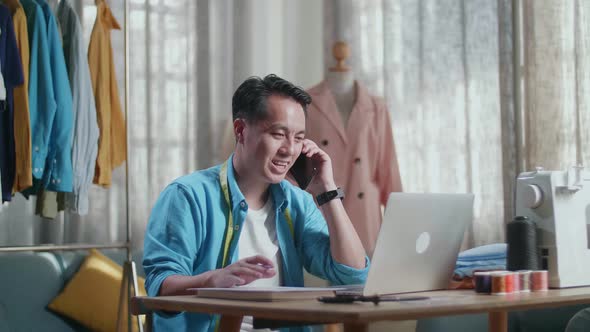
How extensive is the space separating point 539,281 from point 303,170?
27.1 inches

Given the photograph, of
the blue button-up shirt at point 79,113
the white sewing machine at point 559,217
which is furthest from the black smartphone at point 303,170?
the blue button-up shirt at point 79,113

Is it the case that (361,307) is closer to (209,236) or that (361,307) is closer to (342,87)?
(209,236)

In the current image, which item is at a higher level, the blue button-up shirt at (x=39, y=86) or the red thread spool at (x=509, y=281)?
Answer: the blue button-up shirt at (x=39, y=86)

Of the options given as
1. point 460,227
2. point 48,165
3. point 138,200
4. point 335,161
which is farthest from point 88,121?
point 460,227

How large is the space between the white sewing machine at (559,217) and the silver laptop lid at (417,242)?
176 mm

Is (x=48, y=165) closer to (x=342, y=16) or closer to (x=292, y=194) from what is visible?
(x=292, y=194)

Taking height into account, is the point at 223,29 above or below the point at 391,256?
above

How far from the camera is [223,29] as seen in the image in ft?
14.9

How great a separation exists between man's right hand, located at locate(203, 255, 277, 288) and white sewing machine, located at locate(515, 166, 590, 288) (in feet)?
2.13

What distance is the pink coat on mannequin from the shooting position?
413cm

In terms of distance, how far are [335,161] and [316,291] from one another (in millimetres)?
2497

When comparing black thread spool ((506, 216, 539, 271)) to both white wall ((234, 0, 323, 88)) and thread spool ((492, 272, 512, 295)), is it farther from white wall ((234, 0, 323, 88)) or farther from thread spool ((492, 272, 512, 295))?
white wall ((234, 0, 323, 88))

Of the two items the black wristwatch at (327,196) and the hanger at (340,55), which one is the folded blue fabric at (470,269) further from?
the hanger at (340,55)

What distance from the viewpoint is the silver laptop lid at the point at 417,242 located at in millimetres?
1698
